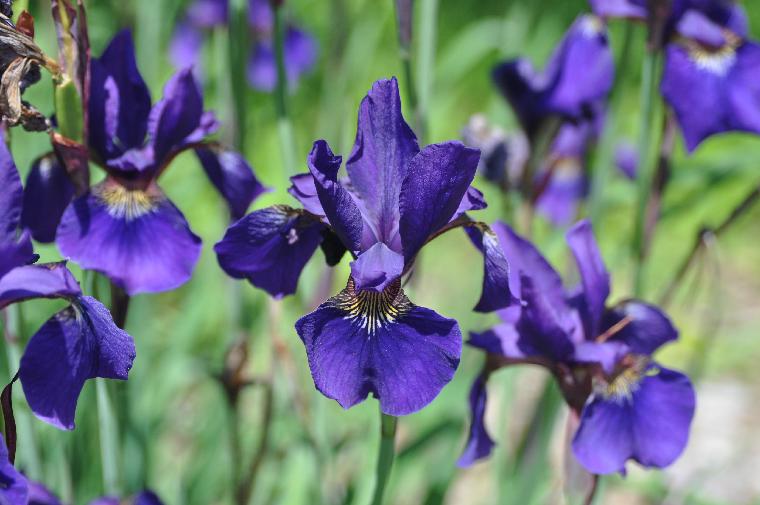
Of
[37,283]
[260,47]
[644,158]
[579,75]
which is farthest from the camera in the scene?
[260,47]

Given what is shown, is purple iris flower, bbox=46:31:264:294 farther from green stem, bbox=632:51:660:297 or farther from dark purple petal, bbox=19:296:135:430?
green stem, bbox=632:51:660:297

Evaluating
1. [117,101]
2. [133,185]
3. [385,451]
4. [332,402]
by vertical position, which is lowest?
[332,402]

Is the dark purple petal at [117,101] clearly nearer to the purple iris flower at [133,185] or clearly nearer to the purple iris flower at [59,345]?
the purple iris flower at [133,185]

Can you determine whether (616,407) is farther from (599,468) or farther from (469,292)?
(469,292)

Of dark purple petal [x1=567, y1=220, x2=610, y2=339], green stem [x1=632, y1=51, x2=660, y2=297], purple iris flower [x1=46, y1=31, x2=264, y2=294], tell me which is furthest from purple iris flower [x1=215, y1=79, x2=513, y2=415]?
green stem [x1=632, y1=51, x2=660, y2=297]

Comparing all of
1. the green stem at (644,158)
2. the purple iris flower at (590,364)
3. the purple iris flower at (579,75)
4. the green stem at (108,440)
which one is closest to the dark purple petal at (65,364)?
the green stem at (108,440)

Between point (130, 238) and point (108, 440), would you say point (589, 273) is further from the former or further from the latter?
point (108, 440)

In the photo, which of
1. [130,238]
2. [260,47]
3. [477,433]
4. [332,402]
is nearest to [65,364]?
[130,238]
